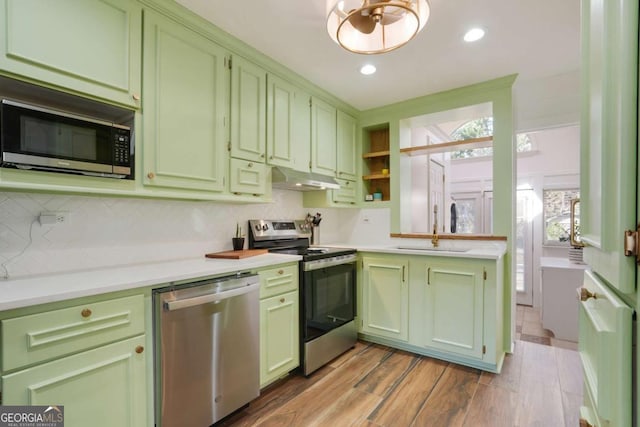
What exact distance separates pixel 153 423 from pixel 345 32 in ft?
7.56

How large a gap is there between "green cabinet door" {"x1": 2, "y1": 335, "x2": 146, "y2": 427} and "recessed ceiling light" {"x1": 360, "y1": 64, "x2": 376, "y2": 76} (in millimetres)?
2503

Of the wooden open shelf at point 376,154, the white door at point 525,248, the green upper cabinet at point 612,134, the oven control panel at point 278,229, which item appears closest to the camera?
the green upper cabinet at point 612,134

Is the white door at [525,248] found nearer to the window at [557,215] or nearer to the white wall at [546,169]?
the white wall at [546,169]

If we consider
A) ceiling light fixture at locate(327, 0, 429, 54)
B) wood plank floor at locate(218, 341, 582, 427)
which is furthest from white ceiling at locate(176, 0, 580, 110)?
wood plank floor at locate(218, 341, 582, 427)

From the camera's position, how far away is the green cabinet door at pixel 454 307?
7.73 ft

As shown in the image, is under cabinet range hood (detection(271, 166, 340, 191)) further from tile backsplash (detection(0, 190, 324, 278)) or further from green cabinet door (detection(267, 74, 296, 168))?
tile backsplash (detection(0, 190, 324, 278))

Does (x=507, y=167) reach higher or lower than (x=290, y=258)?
higher

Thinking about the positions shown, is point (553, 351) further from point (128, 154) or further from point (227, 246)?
point (128, 154)

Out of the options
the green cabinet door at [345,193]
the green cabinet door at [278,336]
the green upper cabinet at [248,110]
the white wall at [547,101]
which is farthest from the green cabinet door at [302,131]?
the white wall at [547,101]

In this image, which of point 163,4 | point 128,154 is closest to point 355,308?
point 128,154

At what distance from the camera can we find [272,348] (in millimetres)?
2047

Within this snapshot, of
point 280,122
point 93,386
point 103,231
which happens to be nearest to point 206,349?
point 93,386

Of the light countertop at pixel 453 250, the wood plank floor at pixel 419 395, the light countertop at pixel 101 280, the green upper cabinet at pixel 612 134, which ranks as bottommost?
the wood plank floor at pixel 419 395

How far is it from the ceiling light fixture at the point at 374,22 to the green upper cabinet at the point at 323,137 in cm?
123
